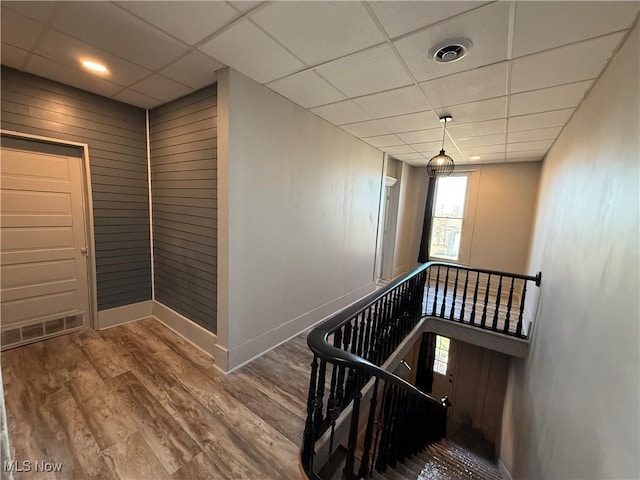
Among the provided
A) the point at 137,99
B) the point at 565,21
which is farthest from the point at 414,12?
the point at 137,99

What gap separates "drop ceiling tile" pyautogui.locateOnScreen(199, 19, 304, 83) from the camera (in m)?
1.73

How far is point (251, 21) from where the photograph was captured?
160 cm

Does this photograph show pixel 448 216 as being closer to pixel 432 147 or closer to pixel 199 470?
pixel 432 147

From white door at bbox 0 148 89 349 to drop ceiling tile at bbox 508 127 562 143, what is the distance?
5190mm

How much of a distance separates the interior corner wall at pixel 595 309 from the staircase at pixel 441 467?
2.28 feet

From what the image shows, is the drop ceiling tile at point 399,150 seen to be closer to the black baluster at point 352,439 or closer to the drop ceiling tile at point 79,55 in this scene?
the drop ceiling tile at point 79,55

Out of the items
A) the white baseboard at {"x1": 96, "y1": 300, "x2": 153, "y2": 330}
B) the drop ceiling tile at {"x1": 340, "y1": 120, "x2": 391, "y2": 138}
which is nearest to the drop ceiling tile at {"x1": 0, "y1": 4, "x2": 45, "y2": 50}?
the white baseboard at {"x1": 96, "y1": 300, "x2": 153, "y2": 330}

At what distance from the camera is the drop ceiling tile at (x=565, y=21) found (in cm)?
134

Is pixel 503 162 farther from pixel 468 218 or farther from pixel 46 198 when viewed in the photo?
pixel 46 198

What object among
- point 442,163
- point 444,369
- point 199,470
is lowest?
point 444,369

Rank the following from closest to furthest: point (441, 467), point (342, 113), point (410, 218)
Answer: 1. point (441, 467)
2. point (342, 113)
3. point (410, 218)

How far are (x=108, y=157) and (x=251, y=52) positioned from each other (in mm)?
2198

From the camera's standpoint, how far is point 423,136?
→ 3.65 metres

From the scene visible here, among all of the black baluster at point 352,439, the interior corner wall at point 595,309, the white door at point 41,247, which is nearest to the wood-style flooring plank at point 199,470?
the black baluster at point 352,439
